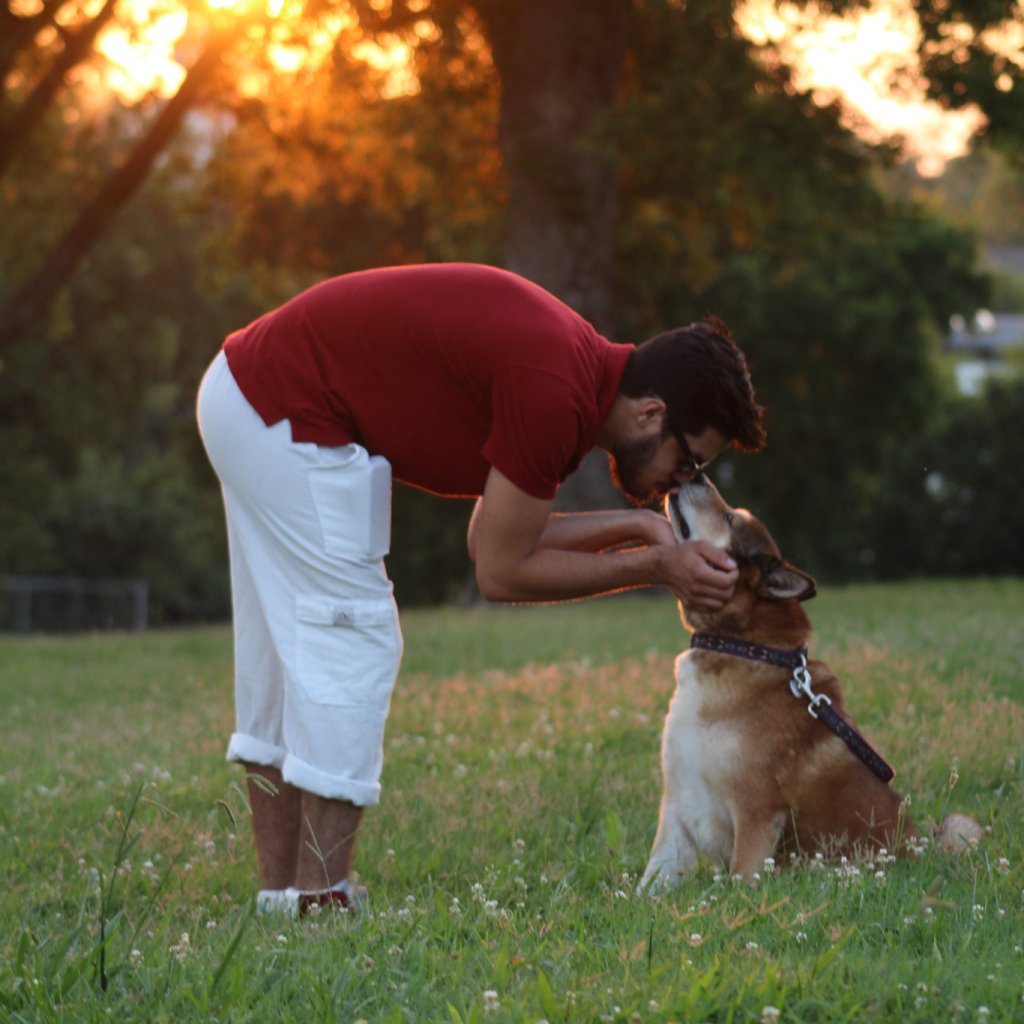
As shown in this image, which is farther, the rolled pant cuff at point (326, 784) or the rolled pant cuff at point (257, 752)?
the rolled pant cuff at point (257, 752)

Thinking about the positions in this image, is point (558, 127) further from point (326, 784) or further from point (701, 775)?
point (326, 784)

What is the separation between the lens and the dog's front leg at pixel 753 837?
4559 millimetres

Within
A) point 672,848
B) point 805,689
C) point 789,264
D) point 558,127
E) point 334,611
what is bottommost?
point 672,848

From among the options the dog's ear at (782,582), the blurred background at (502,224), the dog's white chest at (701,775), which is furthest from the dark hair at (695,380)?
the blurred background at (502,224)

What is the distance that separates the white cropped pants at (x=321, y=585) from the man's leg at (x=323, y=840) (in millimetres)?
63

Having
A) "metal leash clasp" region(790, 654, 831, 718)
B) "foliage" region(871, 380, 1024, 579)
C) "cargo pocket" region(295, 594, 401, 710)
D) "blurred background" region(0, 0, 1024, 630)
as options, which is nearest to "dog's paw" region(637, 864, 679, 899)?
"metal leash clasp" region(790, 654, 831, 718)

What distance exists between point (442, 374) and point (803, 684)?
1686mm

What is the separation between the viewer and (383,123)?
67.5ft

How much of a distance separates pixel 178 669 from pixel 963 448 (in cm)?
2148

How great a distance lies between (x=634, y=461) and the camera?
4516 millimetres

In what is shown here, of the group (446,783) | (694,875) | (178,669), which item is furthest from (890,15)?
(694,875)

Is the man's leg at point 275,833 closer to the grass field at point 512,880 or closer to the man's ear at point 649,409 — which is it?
the grass field at point 512,880

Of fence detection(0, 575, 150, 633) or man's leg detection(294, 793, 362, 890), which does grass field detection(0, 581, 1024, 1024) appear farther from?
fence detection(0, 575, 150, 633)

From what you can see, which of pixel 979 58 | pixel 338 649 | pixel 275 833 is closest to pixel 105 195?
pixel 979 58
